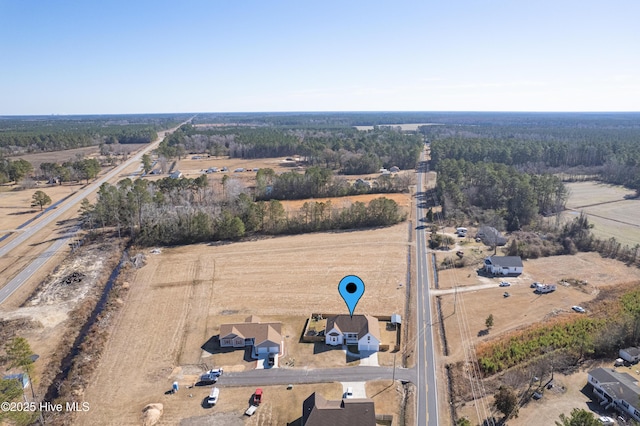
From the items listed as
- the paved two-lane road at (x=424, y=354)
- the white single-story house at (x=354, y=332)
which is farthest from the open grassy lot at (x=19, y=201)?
the paved two-lane road at (x=424, y=354)

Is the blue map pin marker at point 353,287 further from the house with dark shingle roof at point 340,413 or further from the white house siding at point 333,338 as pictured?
the house with dark shingle roof at point 340,413

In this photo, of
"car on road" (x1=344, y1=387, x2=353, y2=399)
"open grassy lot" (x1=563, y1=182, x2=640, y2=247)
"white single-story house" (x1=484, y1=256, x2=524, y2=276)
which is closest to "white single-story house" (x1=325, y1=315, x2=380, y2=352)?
"car on road" (x1=344, y1=387, x2=353, y2=399)

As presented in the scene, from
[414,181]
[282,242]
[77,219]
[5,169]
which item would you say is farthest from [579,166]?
[5,169]

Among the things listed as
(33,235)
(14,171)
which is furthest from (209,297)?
(14,171)

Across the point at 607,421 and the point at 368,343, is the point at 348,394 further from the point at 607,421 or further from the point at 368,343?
the point at 607,421

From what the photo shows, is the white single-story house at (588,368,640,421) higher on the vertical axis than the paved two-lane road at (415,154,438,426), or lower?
higher

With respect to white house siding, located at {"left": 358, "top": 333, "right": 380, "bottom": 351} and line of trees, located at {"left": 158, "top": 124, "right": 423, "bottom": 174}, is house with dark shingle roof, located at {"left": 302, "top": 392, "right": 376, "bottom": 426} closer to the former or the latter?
white house siding, located at {"left": 358, "top": 333, "right": 380, "bottom": 351}
